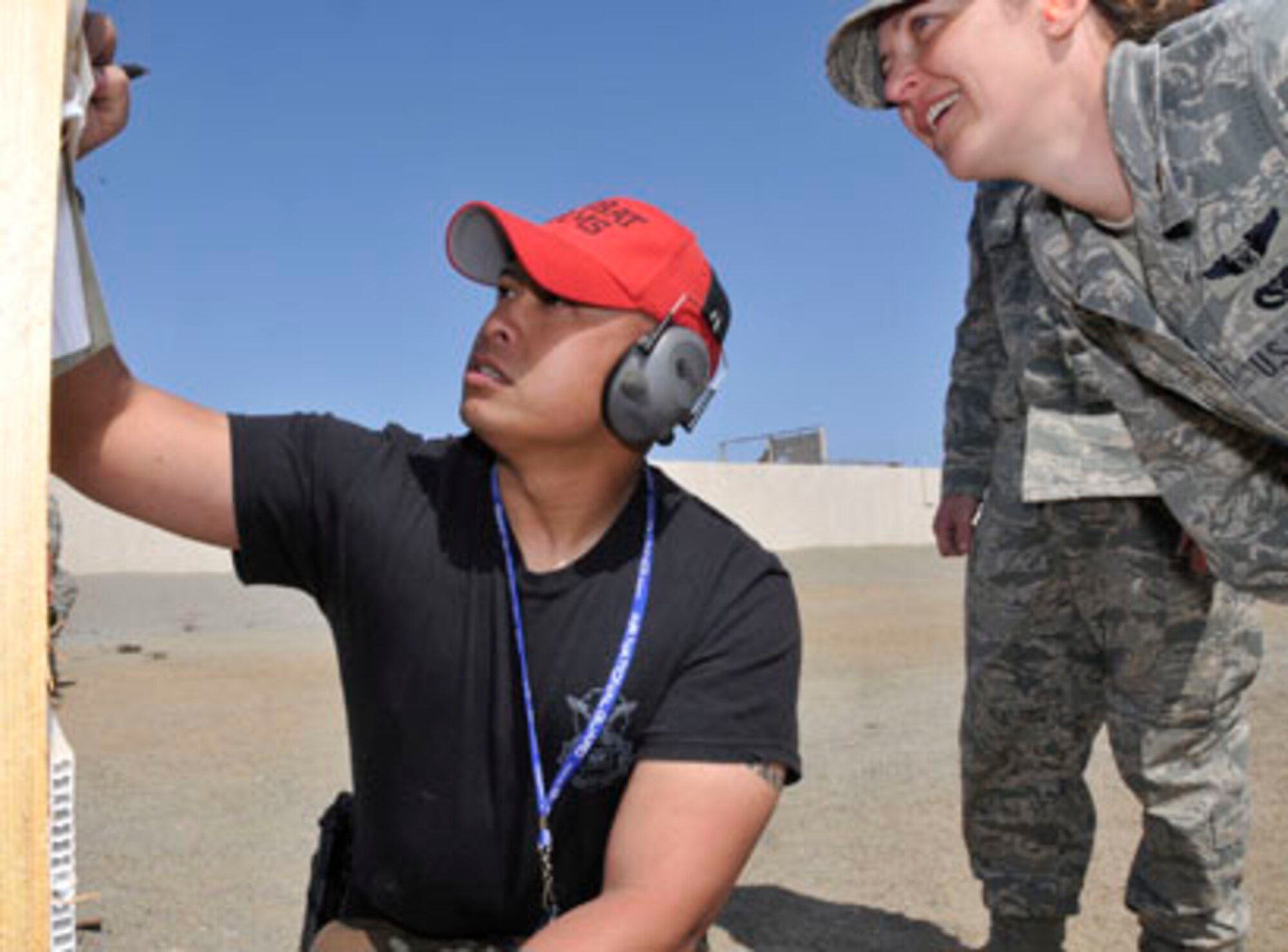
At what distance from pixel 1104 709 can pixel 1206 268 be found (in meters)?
1.38

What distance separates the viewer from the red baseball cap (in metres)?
1.82

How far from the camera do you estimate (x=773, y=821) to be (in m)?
4.11

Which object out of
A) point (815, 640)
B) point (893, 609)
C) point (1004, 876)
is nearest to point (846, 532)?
point (893, 609)

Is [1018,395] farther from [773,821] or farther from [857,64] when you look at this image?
[773,821]

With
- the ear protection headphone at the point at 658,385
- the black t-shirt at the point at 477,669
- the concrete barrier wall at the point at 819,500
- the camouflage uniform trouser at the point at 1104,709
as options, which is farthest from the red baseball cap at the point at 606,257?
the concrete barrier wall at the point at 819,500

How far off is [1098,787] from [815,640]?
17.9 feet

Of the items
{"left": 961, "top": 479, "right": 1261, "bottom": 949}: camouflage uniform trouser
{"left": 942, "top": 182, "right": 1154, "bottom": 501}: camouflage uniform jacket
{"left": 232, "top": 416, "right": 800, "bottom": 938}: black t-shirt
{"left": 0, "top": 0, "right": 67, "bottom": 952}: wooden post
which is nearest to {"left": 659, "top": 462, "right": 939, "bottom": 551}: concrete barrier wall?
{"left": 942, "top": 182, "right": 1154, "bottom": 501}: camouflage uniform jacket

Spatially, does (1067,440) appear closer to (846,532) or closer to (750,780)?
(750,780)

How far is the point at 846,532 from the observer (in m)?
24.1

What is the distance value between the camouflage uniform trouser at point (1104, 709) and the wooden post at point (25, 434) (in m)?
2.11

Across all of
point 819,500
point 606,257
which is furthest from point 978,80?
point 819,500

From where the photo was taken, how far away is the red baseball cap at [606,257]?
182 centimetres

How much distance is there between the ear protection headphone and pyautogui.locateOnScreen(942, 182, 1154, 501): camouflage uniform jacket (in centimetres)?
100

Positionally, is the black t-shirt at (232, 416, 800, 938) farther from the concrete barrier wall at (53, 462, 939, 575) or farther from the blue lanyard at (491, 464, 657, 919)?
the concrete barrier wall at (53, 462, 939, 575)
